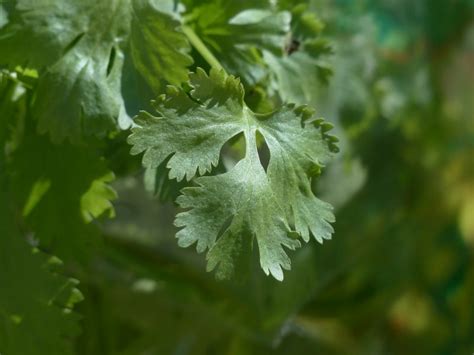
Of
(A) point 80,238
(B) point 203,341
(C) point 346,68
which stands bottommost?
(B) point 203,341

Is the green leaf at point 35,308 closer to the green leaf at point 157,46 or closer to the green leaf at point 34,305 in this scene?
the green leaf at point 34,305

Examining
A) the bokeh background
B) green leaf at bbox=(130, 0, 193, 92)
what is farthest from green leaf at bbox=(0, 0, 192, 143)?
the bokeh background

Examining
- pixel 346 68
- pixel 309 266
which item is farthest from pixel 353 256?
pixel 346 68

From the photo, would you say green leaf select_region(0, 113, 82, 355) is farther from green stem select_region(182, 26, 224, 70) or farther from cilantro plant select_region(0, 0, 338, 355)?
green stem select_region(182, 26, 224, 70)

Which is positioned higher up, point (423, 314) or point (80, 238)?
point (80, 238)

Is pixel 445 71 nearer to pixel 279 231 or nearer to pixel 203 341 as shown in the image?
pixel 203 341

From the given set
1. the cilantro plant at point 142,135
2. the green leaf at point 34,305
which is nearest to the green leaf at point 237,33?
the cilantro plant at point 142,135

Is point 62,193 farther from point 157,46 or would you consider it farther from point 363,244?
point 363,244
